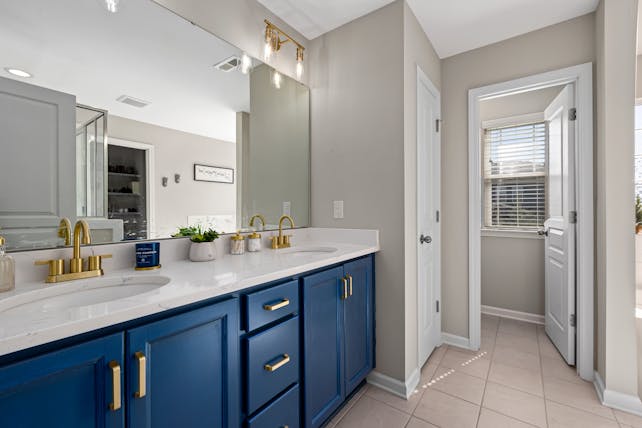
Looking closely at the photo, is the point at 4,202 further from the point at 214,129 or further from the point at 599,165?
the point at 599,165

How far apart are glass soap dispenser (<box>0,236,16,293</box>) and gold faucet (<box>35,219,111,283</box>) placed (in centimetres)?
10

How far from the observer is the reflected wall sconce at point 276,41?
191cm

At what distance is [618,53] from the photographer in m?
1.72

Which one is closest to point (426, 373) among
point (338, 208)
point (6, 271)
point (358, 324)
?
point (358, 324)

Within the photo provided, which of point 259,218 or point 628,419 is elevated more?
point 259,218

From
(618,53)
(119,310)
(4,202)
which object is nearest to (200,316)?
(119,310)

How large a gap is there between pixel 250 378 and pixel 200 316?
0.35 metres

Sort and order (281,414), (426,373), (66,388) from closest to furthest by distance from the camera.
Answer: (66,388) < (281,414) < (426,373)

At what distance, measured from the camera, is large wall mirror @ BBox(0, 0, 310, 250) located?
1047 mm

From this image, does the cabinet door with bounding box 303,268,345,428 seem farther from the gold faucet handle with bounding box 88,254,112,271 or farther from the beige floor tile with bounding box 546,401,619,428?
the beige floor tile with bounding box 546,401,619,428

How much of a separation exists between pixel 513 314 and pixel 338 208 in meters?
2.34

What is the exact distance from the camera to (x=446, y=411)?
170 cm

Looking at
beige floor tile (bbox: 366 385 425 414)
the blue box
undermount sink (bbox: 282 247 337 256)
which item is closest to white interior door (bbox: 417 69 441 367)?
beige floor tile (bbox: 366 385 425 414)

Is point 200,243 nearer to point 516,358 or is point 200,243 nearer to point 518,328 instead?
point 516,358
